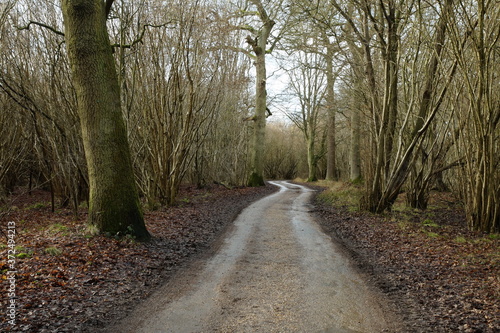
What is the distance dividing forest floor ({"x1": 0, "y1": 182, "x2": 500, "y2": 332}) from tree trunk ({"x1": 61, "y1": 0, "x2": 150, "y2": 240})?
0.53m

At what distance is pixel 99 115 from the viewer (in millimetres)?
6789

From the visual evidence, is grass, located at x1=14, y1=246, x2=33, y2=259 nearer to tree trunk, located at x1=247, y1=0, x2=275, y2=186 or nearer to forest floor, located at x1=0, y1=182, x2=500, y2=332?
forest floor, located at x1=0, y1=182, x2=500, y2=332

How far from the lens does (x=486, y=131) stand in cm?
776

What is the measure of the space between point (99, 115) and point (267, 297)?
4.52 m

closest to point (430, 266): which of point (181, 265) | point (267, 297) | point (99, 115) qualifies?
point (267, 297)

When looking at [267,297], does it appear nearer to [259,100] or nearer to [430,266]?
[430,266]

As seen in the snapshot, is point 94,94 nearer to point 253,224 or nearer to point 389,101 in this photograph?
point 253,224


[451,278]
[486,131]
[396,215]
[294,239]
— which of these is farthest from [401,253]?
[396,215]

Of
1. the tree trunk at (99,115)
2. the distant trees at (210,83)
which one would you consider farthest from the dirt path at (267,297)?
the distant trees at (210,83)

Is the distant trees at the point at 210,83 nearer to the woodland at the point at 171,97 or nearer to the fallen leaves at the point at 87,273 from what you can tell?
the woodland at the point at 171,97

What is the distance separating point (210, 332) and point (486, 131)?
7.18 metres

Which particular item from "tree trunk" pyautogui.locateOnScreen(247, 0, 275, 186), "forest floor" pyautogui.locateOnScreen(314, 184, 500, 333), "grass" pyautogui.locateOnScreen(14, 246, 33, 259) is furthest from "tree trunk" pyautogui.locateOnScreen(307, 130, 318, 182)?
"grass" pyautogui.locateOnScreen(14, 246, 33, 259)

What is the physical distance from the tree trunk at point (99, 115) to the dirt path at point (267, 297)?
2.07m

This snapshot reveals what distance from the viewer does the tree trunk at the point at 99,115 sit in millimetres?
6699
